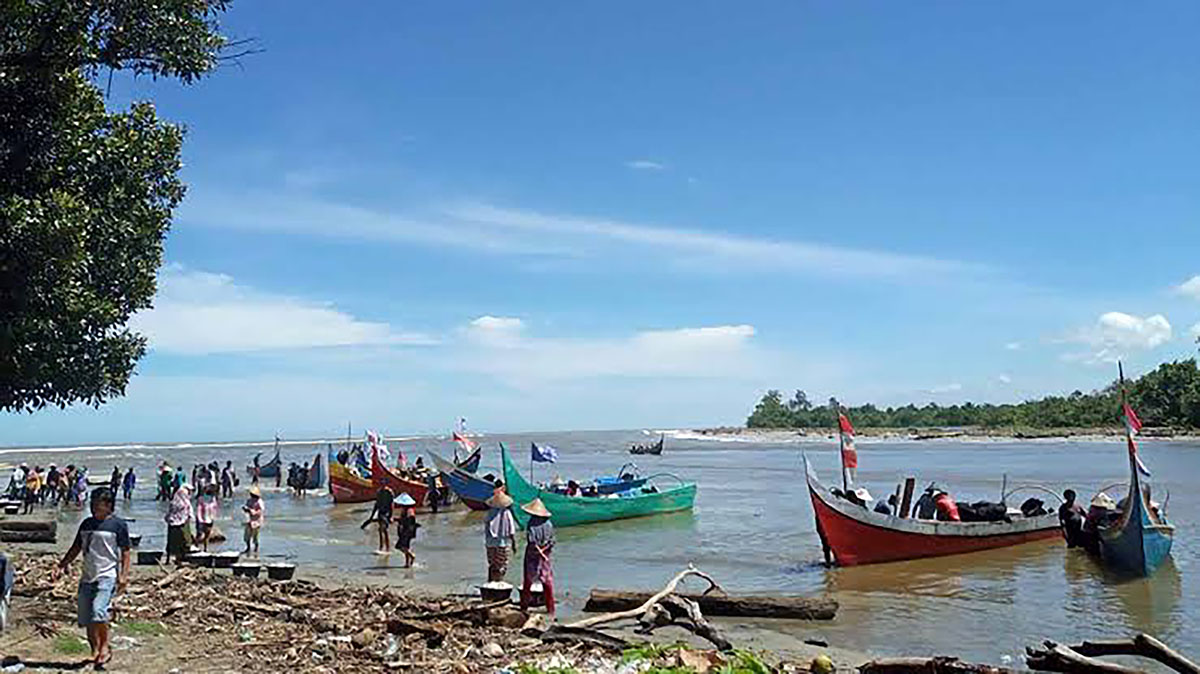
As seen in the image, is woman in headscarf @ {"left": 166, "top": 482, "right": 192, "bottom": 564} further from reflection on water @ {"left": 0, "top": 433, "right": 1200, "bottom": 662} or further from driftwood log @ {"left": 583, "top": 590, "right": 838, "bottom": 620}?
driftwood log @ {"left": 583, "top": 590, "right": 838, "bottom": 620}

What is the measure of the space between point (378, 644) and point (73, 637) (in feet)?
10.3

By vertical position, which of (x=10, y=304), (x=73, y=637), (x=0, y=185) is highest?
(x=0, y=185)

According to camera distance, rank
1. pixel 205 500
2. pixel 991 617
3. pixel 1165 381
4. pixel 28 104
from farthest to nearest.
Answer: pixel 1165 381 → pixel 205 500 → pixel 991 617 → pixel 28 104

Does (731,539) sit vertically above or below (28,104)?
below

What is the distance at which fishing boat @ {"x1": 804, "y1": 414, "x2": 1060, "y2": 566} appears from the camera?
19.1m

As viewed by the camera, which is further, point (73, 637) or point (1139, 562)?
point (1139, 562)

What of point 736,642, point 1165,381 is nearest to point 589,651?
point 736,642

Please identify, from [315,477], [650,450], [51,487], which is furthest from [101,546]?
[650,450]

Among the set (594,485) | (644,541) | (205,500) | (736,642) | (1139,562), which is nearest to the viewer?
(736,642)

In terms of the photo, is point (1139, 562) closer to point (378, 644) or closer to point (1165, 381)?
point (378, 644)

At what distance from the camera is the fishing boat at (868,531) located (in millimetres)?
19078

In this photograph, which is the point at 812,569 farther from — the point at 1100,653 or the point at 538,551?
the point at 1100,653

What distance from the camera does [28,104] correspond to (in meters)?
9.89

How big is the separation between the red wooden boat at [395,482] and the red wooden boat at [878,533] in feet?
55.5
